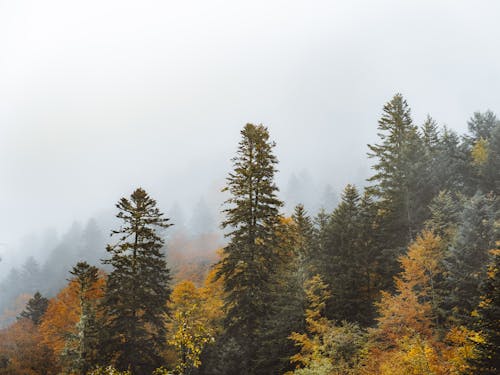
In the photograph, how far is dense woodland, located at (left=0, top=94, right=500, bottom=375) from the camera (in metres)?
17.5

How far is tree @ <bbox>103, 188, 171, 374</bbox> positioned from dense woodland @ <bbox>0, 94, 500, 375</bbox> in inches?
3.9

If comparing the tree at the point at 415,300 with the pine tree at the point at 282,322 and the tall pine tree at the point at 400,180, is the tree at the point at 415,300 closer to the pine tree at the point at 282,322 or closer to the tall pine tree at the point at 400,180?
the pine tree at the point at 282,322

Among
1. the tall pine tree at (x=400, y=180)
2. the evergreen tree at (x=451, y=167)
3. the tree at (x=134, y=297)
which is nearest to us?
the tree at (x=134, y=297)

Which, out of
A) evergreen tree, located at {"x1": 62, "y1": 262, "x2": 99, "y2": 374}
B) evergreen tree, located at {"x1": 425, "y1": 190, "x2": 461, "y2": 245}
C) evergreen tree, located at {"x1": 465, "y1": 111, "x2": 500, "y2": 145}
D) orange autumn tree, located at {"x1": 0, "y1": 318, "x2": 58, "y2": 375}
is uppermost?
evergreen tree, located at {"x1": 465, "y1": 111, "x2": 500, "y2": 145}

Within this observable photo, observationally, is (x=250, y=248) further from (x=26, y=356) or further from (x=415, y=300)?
(x=26, y=356)

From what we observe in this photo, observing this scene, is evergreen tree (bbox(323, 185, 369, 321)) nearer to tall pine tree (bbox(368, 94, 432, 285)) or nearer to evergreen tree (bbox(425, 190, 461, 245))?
tall pine tree (bbox(368, 94, 432, 285))

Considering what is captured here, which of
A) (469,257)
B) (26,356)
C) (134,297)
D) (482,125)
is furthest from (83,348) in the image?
(482,125)

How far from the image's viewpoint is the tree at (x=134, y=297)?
23.0 metres

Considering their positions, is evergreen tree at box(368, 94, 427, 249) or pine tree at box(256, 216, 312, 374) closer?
pine tree at box(256, 216, 312, 374)

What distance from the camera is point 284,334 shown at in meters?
22.5

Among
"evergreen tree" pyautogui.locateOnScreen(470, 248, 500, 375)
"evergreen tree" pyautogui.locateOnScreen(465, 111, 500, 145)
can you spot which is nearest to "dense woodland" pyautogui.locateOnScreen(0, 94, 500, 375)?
"evergreen tree" pyautogui.locateOnScreen(470, 248, 500, 375)

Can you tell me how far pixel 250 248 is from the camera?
23.7 meters

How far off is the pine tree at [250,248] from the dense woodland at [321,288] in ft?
0.29

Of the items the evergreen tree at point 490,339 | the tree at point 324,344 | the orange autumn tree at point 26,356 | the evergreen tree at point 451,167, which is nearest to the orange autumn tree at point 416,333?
the tree at point 324,344
